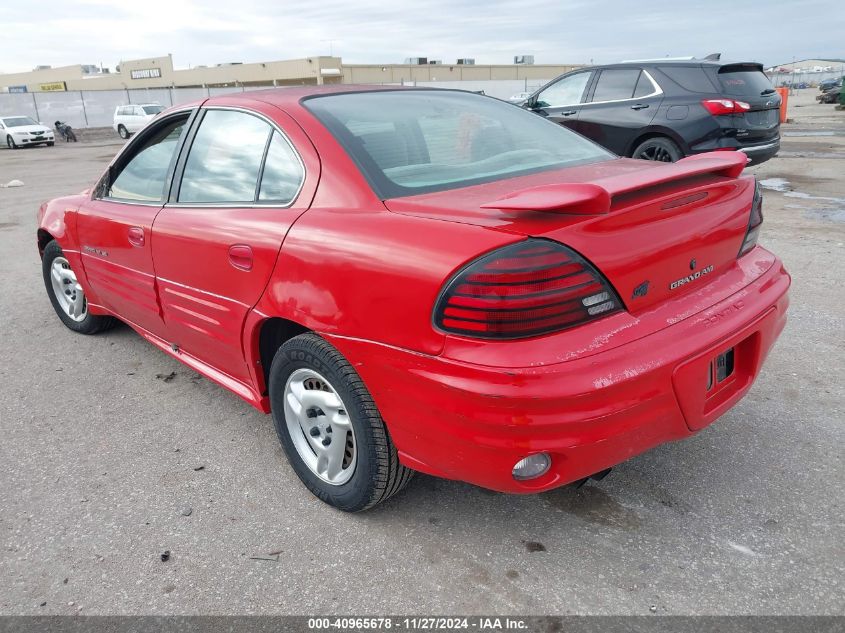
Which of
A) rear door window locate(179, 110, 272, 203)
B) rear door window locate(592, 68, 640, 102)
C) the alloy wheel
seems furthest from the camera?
rear door window locate(592, 68, 640, 102)

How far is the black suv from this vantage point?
787 cm

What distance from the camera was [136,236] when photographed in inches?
130

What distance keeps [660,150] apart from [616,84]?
3.96 feet

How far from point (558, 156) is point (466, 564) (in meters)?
1.74

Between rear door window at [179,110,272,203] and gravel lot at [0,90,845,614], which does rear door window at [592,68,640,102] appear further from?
rear door window at [179,110,272,203]

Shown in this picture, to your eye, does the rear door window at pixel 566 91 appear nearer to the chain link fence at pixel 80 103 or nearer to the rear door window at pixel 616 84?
the rear door window at pixel 616 84

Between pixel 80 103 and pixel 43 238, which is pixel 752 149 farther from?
pixel 80 103

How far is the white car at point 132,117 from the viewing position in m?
28.8

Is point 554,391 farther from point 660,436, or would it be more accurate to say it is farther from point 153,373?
point 153,373

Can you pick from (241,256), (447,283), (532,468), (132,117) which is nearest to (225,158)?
(241,256)

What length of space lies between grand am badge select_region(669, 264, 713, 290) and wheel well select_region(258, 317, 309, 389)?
1334mm

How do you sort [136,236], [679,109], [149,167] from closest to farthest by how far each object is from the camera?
[136,236] < [149,167] < [679,109]

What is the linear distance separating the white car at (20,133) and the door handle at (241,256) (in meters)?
28.9

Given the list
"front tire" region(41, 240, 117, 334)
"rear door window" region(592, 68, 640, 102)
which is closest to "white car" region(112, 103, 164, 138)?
"rear door window" region(592, 68, 640, 102)
